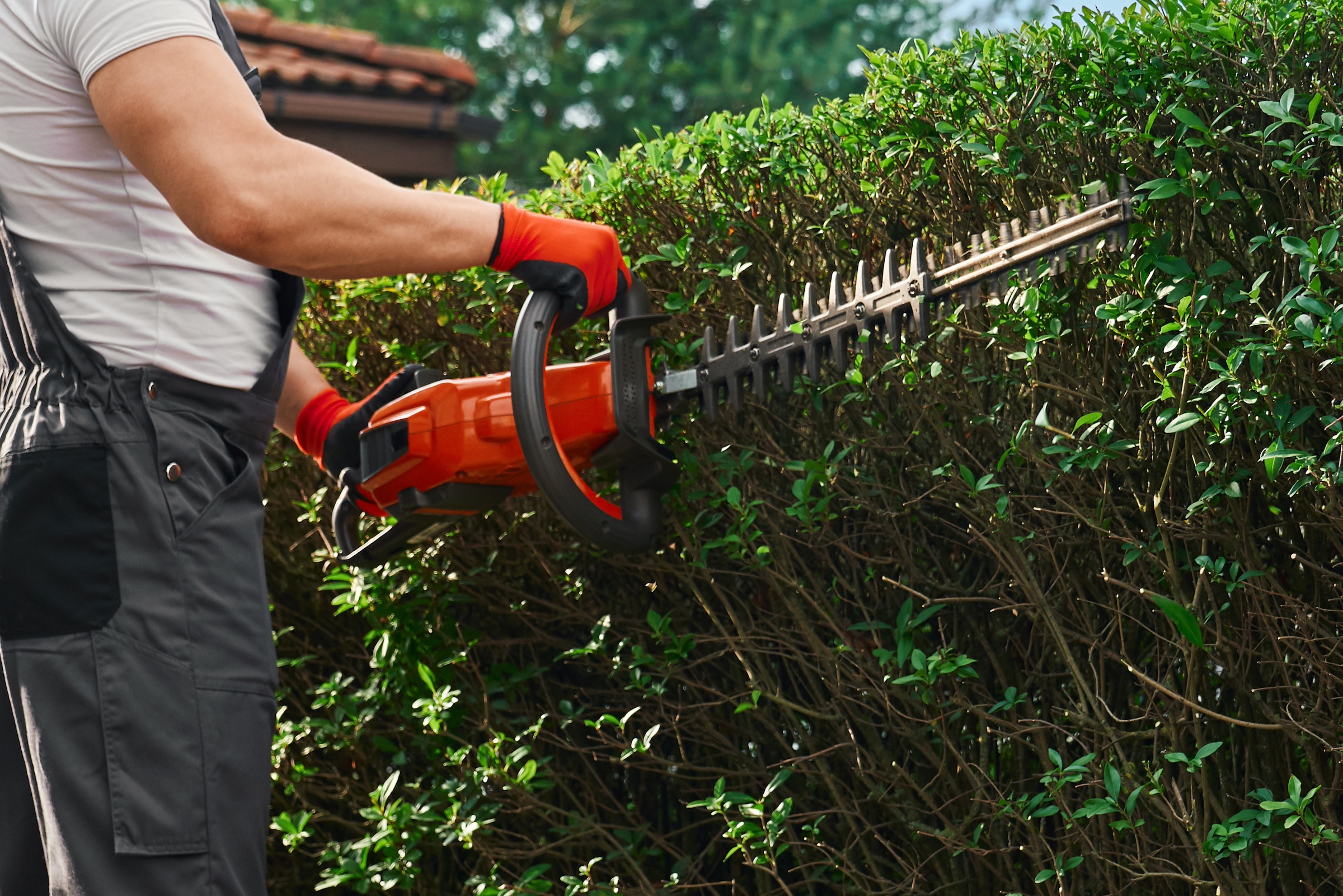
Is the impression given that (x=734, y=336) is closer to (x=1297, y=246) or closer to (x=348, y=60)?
(x=1297, y=246)

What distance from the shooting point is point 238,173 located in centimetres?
161

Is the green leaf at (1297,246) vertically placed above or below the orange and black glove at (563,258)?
below

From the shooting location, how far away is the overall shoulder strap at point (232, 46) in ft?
5.88

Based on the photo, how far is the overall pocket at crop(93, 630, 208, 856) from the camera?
164 cm

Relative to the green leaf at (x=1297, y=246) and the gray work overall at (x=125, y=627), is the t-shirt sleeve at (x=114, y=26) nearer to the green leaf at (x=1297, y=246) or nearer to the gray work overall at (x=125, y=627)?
the gray work overall at (x=125, y=627)

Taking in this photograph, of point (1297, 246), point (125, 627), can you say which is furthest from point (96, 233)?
point (1297, 246)

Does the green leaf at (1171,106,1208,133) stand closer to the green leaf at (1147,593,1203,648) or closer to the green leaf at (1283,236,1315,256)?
the green leaf at (1283,236,1315,256)

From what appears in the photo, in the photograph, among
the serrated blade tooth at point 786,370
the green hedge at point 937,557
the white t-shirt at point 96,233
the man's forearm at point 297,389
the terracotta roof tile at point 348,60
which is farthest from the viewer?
the terracotta roof tile at point 348,60

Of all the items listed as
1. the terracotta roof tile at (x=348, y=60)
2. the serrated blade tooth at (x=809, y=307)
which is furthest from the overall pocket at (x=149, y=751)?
the terracotta roof tile at (x=348, y=60)

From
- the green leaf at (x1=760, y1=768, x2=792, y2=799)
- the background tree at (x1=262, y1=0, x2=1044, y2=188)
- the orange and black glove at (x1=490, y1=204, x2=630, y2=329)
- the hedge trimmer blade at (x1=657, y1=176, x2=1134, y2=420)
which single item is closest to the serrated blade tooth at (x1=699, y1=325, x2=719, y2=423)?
the hedge trimmer blade at (x1=657, y1=176, x2=1134, y2=420)

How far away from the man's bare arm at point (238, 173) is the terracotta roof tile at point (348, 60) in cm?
799

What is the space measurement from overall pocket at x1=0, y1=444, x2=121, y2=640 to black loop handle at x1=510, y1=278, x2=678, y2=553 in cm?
65

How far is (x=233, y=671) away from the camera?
1.75 meters

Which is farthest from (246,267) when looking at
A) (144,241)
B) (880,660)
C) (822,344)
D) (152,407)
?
(880,660)
